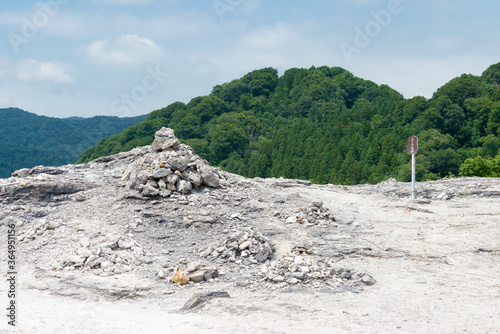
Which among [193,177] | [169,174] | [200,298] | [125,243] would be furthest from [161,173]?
[200,298]

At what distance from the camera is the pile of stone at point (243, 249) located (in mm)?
9461

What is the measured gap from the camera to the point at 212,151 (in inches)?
2552

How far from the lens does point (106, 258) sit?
929 cm

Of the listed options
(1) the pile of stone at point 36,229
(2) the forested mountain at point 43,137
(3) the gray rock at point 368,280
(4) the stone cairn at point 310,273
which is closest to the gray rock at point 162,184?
(1) the pile of stone at point 36,229

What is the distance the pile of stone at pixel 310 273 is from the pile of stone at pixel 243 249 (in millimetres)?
678

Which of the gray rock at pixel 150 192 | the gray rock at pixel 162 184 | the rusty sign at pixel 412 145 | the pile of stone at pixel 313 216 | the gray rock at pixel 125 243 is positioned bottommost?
the gray rock at pixel 125 243

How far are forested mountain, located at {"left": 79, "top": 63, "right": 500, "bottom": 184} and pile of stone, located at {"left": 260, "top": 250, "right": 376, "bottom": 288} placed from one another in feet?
65.2

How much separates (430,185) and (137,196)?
38.7 ft

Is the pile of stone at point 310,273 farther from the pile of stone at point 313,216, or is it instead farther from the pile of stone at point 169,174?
the pile of stone at point 169,174

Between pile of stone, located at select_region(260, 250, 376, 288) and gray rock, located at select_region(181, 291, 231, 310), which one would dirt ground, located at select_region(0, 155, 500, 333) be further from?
pile of stone, located at select_region(260, 250, 376, 288)

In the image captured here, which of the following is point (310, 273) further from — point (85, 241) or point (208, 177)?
point (208, 177)

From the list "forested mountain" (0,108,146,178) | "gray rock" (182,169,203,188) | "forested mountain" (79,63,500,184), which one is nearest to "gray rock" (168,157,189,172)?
"gray rock" (182,169,203,188)

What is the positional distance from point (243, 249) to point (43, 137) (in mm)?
91517

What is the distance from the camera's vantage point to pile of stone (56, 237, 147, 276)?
9.06 m
